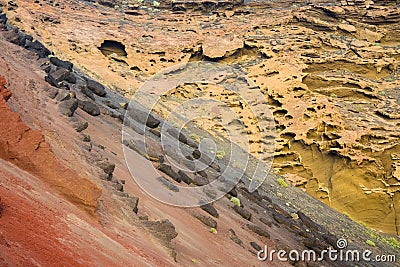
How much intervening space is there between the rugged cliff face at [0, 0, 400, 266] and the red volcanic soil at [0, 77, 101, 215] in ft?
0.07

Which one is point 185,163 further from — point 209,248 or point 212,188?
point 209,248

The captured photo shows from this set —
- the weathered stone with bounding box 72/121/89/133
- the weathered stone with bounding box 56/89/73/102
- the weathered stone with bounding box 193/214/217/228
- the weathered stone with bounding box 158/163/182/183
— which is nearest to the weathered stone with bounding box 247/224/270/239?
the weathered stone with bounding box 193/214/217/228

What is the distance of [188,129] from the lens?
2861 centimetres

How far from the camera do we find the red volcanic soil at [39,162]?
269 inches

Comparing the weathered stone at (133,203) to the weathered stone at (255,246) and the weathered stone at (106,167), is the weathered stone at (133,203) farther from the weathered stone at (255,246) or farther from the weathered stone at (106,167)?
the weathered stone at (255,246)

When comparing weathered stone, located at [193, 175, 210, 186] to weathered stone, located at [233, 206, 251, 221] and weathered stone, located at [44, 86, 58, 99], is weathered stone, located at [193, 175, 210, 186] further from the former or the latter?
weathered stone, located at [44, 86, 58, 99]

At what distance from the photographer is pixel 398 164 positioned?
26.0 metres

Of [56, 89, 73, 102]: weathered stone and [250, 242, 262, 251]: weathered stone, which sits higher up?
[56, 89, 73, 102]: weathered stone

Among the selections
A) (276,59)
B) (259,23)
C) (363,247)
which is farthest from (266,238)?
(259,23)

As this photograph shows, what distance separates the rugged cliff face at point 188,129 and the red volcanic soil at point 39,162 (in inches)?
0.9

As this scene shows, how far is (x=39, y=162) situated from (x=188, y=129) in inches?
855

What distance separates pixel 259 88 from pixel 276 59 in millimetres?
3155

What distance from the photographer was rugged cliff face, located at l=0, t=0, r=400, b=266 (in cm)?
681

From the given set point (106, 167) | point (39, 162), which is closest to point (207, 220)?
point (106, 167)
